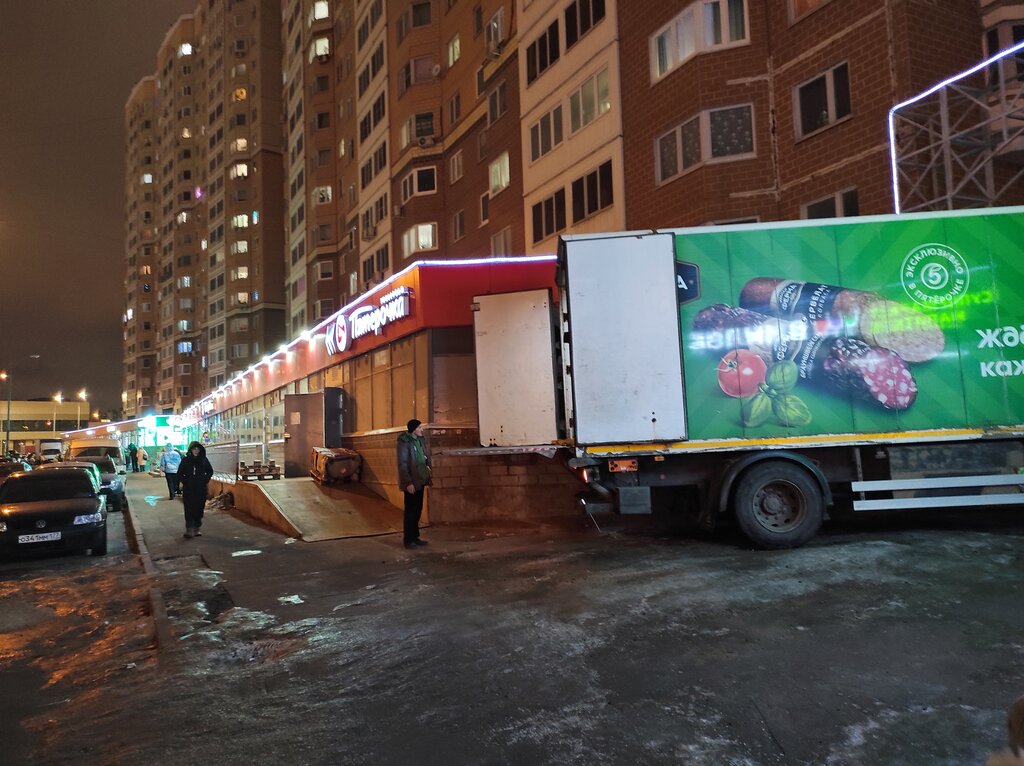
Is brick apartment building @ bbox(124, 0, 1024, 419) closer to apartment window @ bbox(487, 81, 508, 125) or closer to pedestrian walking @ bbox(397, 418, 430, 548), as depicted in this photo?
apartment window @ bbox(487, 81, 508, 125)

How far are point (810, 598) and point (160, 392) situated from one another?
101m

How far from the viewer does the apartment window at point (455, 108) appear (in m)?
28.8

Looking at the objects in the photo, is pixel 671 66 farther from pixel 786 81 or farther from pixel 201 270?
pixel 201 270

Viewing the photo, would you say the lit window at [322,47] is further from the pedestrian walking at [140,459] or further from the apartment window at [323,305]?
the pedestrian walking at [140,459]

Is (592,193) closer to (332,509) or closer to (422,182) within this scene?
(332,509)

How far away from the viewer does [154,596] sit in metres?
8.44

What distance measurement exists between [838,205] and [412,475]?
10141 millimetres

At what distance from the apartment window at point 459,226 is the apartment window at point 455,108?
3891 mm

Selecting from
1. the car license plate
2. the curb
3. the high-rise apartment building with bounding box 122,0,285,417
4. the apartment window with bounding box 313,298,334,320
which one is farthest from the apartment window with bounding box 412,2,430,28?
the high-rise apartment building with bounding box 122,0,285,417

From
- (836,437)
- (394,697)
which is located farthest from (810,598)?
(394,697)

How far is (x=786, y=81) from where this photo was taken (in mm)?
15398

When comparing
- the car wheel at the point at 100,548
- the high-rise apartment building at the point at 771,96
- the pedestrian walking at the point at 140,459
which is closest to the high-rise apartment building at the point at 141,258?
the pedestrian walking at the point at 140,459

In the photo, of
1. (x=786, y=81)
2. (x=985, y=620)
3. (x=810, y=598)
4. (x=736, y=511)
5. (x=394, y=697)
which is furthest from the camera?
(x=786, y=81)

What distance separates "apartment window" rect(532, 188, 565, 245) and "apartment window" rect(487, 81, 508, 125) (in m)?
5.18
